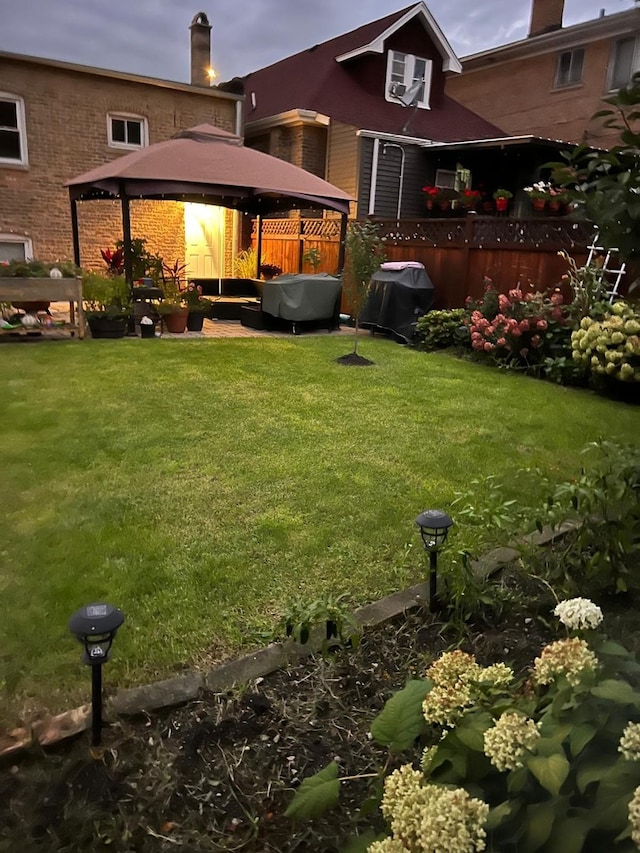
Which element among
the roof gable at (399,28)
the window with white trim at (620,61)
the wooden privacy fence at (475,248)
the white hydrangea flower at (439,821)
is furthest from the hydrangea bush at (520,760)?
the window with white trim at (620,61)

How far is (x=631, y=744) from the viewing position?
956mm

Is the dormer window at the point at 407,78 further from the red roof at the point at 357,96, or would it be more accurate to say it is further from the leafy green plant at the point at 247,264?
the leafy green plant at the point at 247,264

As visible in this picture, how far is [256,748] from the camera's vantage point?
1.77m

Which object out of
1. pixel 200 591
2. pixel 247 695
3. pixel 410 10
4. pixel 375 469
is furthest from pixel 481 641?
pixel 410 10

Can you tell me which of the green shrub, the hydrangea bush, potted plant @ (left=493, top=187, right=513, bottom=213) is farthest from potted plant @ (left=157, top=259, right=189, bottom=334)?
the hydrangea bush

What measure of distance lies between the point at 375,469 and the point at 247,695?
236 centimetres

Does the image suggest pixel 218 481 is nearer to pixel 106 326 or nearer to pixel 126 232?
pixel 106 326

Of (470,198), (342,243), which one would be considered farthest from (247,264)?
(470,198)

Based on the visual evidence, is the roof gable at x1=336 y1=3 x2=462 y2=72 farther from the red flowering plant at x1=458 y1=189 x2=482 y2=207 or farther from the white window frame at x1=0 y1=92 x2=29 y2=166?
the white window frame at x1=0 y1=92 x2=29 y2=166

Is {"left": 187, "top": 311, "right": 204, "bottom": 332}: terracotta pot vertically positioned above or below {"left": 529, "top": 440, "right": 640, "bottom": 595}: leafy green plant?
below

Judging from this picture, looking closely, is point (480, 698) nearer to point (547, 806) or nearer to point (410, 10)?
point (547, 806)

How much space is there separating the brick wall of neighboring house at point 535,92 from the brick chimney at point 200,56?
8739 mm

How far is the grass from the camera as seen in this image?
8.02ft

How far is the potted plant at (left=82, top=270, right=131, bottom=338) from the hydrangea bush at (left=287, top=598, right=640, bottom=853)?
8.46 meters
